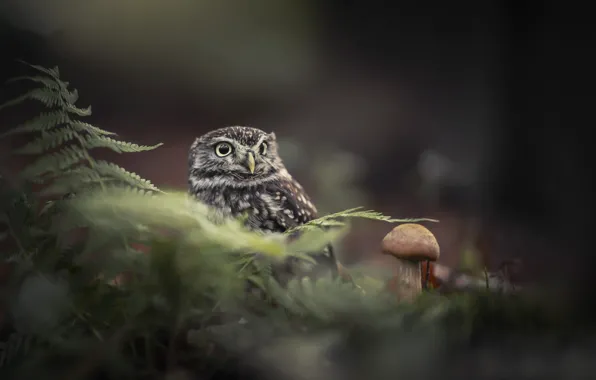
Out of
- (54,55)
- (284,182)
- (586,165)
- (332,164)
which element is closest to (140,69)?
(54,55)

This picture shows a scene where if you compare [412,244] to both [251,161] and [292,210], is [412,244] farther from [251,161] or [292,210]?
[251,161]

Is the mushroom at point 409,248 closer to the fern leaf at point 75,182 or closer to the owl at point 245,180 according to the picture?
the owl at point 245,180

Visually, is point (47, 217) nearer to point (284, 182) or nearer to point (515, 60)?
point (284, 182)

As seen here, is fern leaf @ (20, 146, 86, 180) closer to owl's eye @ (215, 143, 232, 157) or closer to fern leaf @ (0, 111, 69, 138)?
fern leaf @ (0, 111, 69, 138)

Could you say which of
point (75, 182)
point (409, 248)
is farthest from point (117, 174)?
point (409, 248)

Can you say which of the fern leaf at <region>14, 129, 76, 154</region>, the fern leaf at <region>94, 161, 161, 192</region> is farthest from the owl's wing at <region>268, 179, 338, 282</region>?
the fern leaf at <region>14, 129, 76, 154</region>
